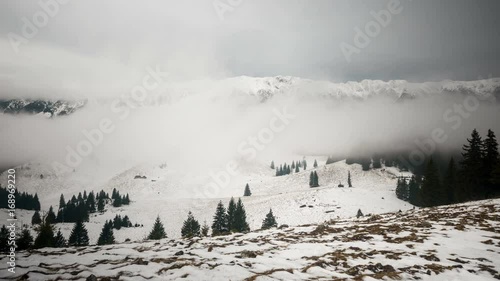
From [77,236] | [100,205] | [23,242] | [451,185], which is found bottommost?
[100,205]

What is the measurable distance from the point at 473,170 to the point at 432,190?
13.8 meters

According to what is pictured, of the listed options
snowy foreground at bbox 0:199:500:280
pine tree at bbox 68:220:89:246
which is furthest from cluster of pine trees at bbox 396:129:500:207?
pine tree at bbox 68:220:89:246

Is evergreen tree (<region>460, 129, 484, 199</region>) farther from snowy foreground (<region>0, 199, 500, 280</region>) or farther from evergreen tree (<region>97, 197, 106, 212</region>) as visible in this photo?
evergreen tree (<region>97, 197, 106, 212</region>)

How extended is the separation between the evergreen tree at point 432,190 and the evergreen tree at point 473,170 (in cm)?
904

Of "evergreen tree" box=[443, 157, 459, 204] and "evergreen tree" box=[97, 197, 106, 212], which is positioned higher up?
"evergreen tree" box=[443, 157, 459, 204]

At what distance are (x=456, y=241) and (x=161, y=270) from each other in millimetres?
15568

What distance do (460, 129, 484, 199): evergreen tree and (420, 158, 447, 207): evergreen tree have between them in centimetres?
904

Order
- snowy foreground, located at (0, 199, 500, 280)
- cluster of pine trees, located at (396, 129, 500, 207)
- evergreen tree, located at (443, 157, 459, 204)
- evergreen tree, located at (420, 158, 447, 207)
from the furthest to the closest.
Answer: evergreen tree, located at (420, 158, 447, 207) < evergreen tree, located at (443, 157, 459, 204) < cluster of pine trees, located at (396, 129, 500, 207) < snowy foreground, located at (0, 199, 500, 280)

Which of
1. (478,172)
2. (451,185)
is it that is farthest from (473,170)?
(451,185)

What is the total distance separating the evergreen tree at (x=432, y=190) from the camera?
5456 cm

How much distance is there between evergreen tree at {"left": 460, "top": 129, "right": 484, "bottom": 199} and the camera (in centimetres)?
4253

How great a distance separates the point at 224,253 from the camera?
1271 cm

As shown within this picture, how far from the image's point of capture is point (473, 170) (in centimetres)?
4300

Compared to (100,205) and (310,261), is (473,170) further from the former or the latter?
(100,205)
